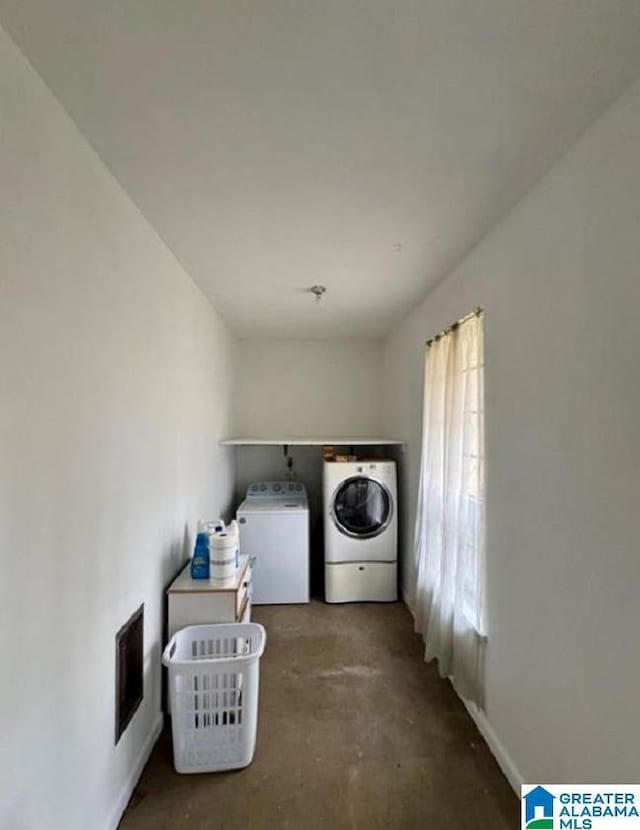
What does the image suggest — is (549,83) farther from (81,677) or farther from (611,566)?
(81,677)

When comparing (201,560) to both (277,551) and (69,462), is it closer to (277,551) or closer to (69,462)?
(69,462)

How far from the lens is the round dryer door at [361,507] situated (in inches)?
166

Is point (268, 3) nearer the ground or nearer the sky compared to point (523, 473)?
nearer the sky

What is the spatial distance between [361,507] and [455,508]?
1.64m

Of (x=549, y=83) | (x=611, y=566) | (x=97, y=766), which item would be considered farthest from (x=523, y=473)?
(x=97, y=766)

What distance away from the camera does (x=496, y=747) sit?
2.19 m

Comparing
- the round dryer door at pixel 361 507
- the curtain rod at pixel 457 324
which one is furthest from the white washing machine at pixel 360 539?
the curtain rod at pixel 457 324

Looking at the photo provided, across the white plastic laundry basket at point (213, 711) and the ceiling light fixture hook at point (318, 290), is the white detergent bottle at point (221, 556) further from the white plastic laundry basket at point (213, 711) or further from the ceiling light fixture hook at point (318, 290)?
the ceiling light fixture hook at point (318, 290)

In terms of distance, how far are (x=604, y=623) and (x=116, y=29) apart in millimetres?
2037

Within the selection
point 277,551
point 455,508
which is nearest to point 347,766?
point 455,508

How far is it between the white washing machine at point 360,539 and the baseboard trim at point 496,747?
1.61 meters

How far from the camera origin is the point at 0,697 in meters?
1.14

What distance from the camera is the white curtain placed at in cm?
245

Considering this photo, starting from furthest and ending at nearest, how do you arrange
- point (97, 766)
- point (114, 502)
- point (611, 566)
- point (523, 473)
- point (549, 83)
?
point (523, 473)
point (114, 502)
point (97, 766)
point (611, 566)
point (549, 83)
